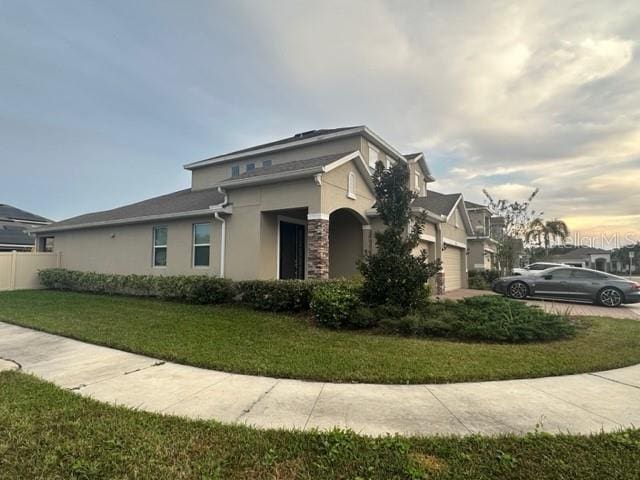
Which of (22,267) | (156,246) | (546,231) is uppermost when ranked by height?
(546,231)

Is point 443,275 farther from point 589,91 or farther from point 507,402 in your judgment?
point 507,402

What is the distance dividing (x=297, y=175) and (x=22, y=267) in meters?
15.5

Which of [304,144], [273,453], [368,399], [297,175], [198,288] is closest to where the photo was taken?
[273,453]

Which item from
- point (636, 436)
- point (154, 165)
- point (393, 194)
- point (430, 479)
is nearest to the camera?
point (430, 479)

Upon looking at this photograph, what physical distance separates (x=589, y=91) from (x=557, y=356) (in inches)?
378

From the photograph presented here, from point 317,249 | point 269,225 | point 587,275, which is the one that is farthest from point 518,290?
point 269,225

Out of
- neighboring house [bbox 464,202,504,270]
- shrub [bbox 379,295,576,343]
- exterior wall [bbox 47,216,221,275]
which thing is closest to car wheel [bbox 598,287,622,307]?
shrub [bbox 379,295,576,343]

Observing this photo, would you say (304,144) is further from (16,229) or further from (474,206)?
(16,229)

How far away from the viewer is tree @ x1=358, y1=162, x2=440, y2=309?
8164 mm

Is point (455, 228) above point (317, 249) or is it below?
above

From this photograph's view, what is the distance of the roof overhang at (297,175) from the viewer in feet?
32.7

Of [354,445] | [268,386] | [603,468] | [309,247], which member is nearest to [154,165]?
[309,247]

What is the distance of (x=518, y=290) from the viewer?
47.3ft

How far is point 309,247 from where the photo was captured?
10.1 m
